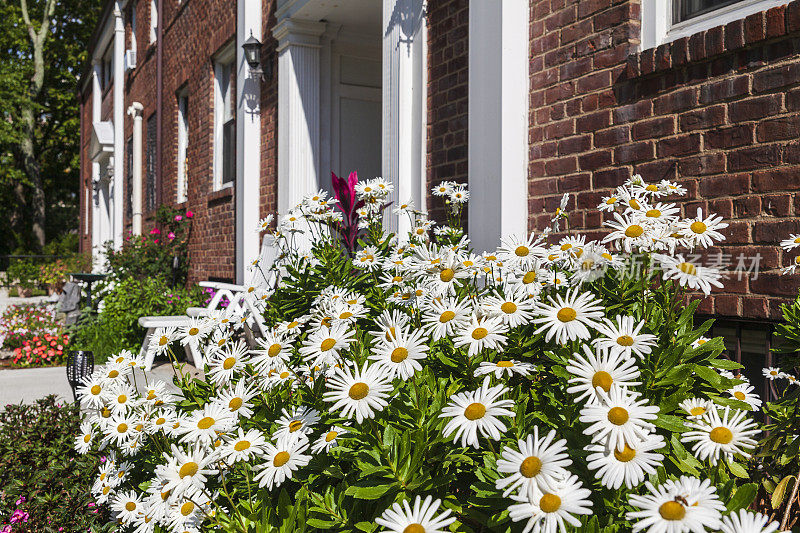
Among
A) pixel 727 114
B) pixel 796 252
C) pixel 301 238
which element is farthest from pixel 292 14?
pixel 796 252

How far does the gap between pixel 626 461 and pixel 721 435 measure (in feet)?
1.07

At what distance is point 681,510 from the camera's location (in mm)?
1036

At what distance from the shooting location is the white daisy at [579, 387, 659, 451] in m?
1.14

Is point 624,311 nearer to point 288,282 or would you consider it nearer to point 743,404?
point 743,404

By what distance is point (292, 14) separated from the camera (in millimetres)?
6762

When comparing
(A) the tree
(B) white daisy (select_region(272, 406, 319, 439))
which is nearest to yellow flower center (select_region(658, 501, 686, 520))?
(B) white daisy (select_region(272, 406, 319, 439))

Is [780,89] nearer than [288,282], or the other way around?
[780,89]

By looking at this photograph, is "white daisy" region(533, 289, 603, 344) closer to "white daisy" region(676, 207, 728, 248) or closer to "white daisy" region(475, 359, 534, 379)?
"white daisy" region(475, 359, 534, 379)

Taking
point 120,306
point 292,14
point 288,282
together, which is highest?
point 292,14

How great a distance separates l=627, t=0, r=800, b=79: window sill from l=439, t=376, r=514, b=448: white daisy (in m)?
2.23

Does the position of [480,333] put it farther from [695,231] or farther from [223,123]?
[223,123]

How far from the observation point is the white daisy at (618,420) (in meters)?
1.14

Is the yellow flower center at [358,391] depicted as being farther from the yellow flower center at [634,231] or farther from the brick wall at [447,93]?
the brick wall at [447,93]

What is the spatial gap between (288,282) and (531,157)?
5.47ft
